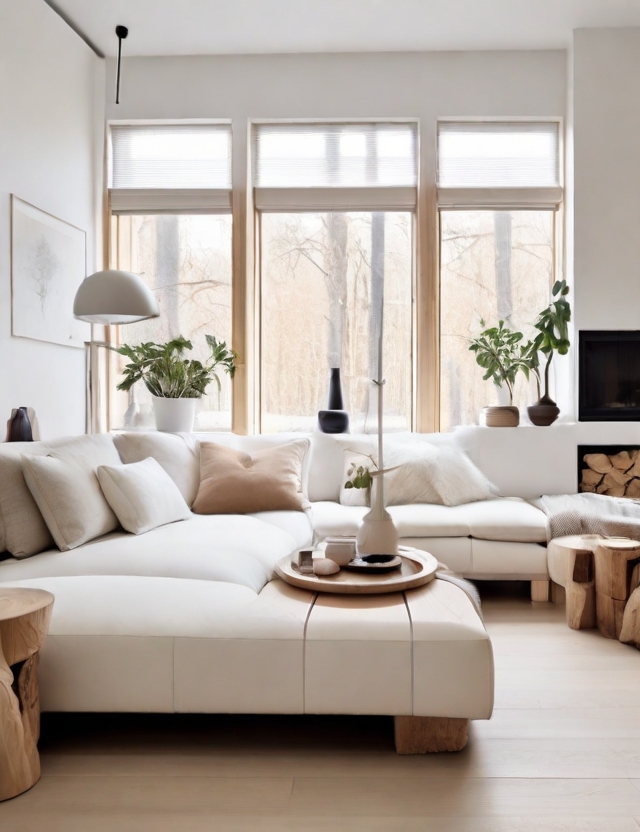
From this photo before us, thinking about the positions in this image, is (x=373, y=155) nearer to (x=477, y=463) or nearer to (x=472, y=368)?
(x=472, y=368)

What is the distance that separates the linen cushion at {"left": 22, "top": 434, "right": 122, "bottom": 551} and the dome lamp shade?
0.91 meters

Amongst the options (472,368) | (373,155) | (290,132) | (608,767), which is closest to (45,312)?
(290,132)

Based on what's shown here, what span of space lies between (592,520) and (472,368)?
5.17 ft

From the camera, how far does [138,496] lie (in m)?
2.96

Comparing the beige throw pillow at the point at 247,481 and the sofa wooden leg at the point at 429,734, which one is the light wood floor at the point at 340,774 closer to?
the sofa wooden leg at the point at 429,734

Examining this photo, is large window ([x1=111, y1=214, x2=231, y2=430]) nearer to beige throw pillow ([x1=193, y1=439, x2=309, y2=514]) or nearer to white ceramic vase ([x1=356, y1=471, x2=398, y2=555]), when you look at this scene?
beige throw pillow ([x1=193, y1=439, x2=309, y2=514])

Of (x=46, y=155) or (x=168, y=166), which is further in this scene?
(x=168, y=166)

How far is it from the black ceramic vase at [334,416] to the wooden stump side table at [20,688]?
275cm

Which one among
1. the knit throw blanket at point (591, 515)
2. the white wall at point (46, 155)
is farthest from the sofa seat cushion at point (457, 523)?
the white wall at point (46, 155)

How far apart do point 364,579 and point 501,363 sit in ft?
8.53

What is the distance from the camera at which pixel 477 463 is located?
4.33 m

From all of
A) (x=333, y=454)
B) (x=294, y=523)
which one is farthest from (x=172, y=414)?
(x=294, y=523)

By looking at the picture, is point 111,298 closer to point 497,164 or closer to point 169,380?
point 169,380

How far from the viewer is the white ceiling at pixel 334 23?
4.18 m
